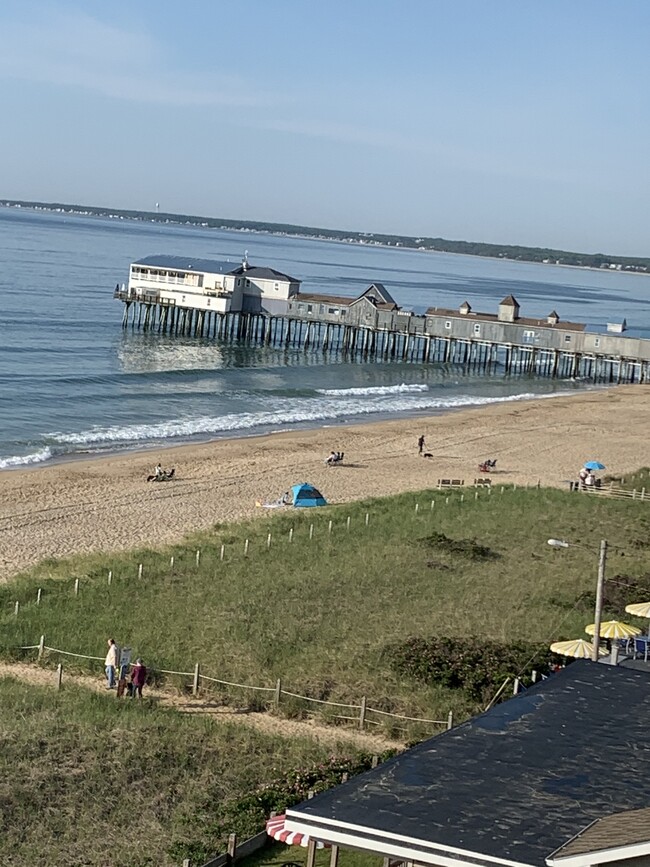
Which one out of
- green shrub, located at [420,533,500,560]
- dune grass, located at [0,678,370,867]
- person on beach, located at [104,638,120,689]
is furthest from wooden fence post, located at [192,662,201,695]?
green shrub, located at [420,533,500,560]

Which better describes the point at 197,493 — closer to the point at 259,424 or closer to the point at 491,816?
the point at 259,424

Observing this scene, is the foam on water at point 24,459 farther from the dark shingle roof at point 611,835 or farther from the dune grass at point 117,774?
the dark shingle roof at point 611,835

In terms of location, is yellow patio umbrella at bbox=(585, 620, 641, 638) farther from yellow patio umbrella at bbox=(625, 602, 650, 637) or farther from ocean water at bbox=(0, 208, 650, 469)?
ocean water at bbox=(0, 208, 650, 469)

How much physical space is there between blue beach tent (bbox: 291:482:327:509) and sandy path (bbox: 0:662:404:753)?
16.0 metres

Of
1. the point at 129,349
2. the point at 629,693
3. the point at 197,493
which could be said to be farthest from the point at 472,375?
the point at 629,693

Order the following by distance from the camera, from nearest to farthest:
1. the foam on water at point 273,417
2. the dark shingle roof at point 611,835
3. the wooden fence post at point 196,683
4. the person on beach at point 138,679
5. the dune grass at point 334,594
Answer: the dark shingle roof at point 611,835 → the person on beach at point 138,679 → the wooden fence post at point 196,683 → the dune grass at point 334,594 → the foam on water at point 273,417

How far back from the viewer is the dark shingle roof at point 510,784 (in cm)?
980

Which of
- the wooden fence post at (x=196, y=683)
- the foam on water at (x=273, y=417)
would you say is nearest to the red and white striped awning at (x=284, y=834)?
the wooden fence post at (x=196, y=683)

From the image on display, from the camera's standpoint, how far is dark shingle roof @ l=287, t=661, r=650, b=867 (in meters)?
9.80

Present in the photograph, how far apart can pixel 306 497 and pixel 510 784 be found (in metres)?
26.0

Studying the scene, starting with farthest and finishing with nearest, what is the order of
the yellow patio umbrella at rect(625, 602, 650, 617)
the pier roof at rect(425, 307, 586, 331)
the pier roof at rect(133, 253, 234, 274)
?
the pier roof at rect(133, 253, 234, 274)
the pier roof at rect(425, 307, 586, 331)
the yellow patio umbrella at rect(625, 602, 650, 617)

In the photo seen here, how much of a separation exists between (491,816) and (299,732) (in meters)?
8.68

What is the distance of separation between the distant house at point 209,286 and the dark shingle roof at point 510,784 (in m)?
69.7

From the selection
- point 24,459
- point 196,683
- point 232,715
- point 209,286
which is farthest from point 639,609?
point 209,286
